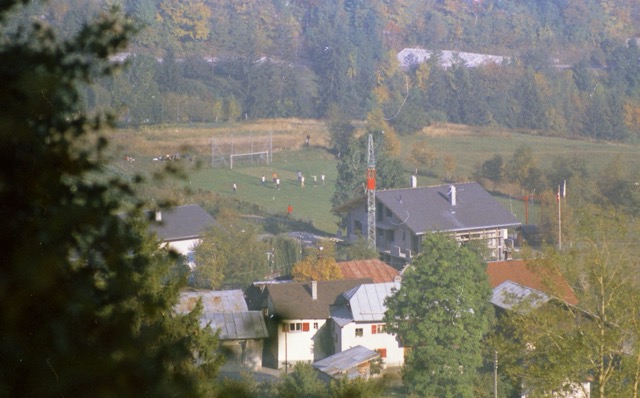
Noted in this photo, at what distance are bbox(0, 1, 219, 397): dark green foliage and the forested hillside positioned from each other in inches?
525

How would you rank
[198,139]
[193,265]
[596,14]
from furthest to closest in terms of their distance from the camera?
[596,14], [198,139], [193,265]

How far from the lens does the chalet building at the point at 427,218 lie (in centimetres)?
980

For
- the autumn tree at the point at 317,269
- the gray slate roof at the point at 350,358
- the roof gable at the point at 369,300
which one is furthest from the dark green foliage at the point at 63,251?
the autumn tree at the point at 317,269

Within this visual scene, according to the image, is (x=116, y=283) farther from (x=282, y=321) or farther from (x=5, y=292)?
(x=282, y=321)

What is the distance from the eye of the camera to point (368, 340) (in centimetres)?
584

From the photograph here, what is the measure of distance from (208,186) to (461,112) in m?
7.23

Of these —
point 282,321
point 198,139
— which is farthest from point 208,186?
point 282,321

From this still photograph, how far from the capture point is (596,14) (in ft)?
66.6

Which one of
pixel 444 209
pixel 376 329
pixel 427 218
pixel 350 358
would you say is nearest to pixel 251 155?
pixel 444 209

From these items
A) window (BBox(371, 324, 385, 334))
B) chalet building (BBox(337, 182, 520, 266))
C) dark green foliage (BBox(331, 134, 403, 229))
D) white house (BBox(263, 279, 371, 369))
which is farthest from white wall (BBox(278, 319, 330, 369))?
dark green foliage (BBox(331, 134, 403, 229))

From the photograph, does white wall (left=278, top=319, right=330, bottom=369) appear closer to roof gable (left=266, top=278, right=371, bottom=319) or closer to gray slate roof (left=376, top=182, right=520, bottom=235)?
roof gable (left=266, top=278, right=371, bottom=319)

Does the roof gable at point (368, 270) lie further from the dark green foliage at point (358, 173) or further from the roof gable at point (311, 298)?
the dark green foliage at point (358, 173)

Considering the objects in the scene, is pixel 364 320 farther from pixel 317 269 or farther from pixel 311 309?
pixel 317 269

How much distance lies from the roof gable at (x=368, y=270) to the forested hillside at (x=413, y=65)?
6208 mm
